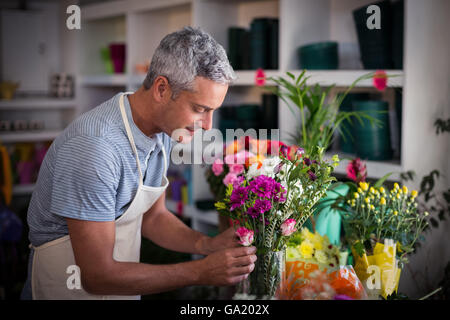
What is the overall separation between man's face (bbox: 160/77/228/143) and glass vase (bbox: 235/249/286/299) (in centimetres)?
40

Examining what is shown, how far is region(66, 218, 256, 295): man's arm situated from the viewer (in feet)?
4.39

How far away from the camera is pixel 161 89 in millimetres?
1442

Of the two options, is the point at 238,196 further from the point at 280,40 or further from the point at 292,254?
the point at 280,40

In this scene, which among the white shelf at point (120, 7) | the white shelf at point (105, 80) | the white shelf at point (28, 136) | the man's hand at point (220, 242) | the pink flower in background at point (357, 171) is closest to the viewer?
the man's hand at point (220, 242)

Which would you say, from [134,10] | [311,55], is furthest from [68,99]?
[311,55]

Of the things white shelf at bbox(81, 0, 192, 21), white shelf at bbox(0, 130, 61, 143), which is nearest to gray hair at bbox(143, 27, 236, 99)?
white shelf at bbox(81, 0, 192, 21)

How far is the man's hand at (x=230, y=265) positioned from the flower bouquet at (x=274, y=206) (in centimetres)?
3

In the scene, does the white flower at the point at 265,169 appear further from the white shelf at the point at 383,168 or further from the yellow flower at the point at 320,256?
the white shelf at the point at 383,168

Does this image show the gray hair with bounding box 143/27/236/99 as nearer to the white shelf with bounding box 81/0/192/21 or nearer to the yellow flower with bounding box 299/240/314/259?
the yellow flower with bounding box 299/240/314/259

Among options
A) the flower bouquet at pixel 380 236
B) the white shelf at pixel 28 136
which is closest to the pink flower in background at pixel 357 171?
the flower bouquet at pixel 380 236

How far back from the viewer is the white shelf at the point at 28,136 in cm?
421
